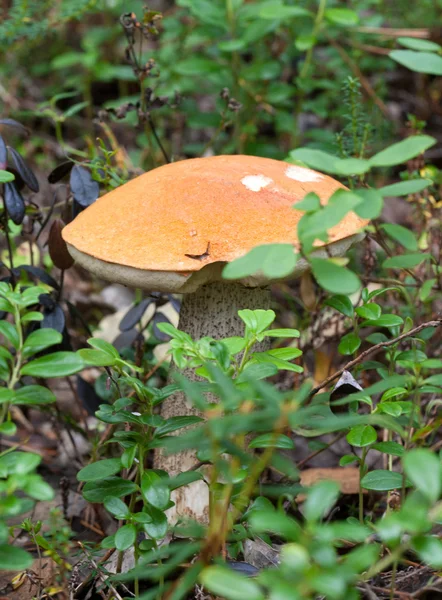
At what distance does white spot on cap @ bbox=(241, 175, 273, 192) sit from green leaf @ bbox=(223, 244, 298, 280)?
57 cm

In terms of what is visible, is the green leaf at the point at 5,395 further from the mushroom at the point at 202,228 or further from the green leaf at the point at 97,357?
the mushroom at the point at 202,228

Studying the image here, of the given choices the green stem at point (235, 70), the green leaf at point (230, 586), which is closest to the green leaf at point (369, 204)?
the green leaf at point (230, 586)

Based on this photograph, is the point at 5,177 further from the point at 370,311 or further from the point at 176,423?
the point at 370,311

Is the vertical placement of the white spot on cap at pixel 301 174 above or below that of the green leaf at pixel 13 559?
above

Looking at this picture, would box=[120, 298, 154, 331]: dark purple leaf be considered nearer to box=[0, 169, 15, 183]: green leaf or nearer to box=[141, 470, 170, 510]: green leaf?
box=[0, 169, 15, 183]: green leaf

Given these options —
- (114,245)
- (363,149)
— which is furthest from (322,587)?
(363,149)

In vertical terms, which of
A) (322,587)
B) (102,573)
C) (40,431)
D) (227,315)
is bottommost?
(40,431)

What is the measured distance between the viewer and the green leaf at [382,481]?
1.40 metres


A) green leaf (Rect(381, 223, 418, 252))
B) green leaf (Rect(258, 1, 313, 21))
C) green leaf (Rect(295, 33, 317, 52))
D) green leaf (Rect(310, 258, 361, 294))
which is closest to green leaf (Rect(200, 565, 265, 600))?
green leaf (Rect(310, 258, 361, 294))

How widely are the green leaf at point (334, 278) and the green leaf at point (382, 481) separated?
21.7 inches

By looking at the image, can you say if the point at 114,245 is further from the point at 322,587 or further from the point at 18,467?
the point at 322,587

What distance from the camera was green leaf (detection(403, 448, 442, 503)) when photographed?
85 cm

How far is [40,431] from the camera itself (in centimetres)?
266

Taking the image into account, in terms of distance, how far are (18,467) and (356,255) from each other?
2.34 meters
